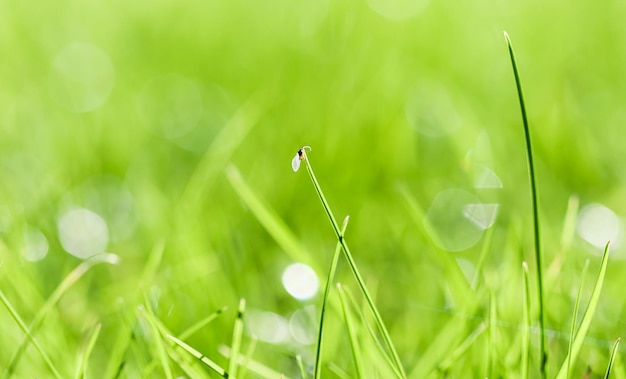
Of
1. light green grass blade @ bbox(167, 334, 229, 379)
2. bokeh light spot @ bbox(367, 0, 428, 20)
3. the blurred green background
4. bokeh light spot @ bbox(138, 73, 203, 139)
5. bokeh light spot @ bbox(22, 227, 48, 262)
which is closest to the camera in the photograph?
light green grass blade @ bbox(167, 334, 229, 379)

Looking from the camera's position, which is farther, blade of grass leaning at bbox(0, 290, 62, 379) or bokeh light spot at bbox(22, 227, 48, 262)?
bokeh light spot at bbox(22, 227, 48, 262)

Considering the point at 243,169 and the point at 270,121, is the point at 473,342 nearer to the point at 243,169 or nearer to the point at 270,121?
the point at 243,169

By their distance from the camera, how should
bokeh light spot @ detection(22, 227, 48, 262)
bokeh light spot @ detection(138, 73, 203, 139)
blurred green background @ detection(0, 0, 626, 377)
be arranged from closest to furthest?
blurred green background @ detection(0, 0, 626, 377) → bokeh light spot @ detection(22, 227, 48, 262) → bokeh light spot @ detection(138, 73, 203, 139)

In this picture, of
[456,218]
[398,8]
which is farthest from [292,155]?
[398,8]

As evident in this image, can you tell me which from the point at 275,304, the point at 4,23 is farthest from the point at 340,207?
the point at 4,23

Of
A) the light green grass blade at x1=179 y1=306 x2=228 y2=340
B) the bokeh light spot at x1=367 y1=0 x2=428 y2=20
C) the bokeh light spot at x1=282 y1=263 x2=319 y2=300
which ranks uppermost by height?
the bokeh light spot at x1=367 y1=0 x2=428 y2=20

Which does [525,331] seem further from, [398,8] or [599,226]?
[398,8]

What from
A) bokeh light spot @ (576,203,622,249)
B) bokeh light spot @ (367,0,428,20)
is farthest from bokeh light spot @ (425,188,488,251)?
bokeh light spot @ (367,0,428,20)

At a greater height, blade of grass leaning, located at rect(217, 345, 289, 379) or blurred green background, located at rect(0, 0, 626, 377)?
blurred green background, located at rect(0, 0, 626, 377)

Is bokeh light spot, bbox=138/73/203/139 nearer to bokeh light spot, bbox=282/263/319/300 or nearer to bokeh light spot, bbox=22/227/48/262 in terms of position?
bokeh light spot, bbox=22/227/48/262
